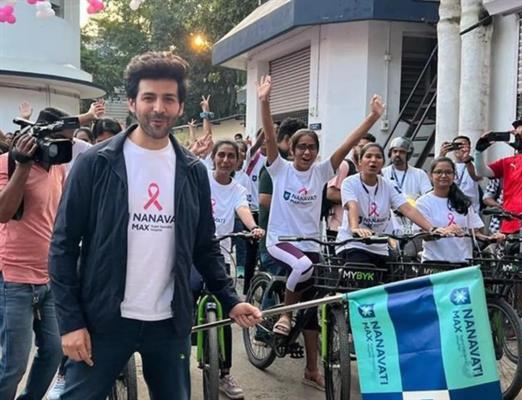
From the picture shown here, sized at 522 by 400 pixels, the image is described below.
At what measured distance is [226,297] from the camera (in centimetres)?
314

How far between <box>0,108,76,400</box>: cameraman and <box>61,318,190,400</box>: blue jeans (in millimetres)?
936

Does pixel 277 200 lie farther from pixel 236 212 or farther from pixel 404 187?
pixel 404 187

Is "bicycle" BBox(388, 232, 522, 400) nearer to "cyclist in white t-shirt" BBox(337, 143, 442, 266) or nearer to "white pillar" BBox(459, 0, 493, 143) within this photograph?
"cyclist in white t-shirt" BBox(337, 143, 442, 266)

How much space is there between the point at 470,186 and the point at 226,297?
5.14m

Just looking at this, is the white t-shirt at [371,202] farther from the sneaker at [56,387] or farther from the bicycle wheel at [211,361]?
the sneaker at [56,387]

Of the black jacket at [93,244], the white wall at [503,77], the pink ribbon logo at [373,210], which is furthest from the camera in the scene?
the white wall at [503,77]

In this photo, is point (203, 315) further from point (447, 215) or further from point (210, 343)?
point (447, 215)

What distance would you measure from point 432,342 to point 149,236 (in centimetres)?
136

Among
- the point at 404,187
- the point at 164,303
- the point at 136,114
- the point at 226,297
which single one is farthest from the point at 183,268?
the point at 404,187

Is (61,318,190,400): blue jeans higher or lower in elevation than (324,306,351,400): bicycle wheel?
higher

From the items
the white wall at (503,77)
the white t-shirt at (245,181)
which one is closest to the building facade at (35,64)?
the white t-shirt at (245,181)

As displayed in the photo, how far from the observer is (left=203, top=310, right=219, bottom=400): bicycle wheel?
4180mm

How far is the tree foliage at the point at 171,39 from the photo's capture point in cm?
2583

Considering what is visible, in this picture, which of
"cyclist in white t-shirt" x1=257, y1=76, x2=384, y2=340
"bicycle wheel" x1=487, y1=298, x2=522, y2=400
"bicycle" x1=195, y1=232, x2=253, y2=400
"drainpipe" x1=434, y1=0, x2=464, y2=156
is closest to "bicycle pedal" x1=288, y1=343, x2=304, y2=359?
"cyclist in white t-shirt" x1=257, y1=76, x2=384, y2=340
